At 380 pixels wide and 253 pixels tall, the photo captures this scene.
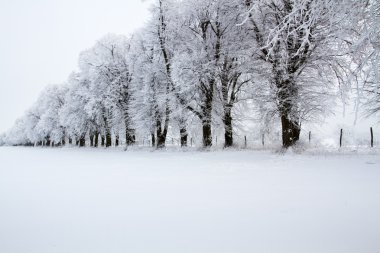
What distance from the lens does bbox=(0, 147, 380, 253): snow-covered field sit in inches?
151

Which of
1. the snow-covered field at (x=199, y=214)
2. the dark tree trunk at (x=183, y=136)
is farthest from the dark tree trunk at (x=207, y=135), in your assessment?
the snow-covered field at (x=199, y=214)

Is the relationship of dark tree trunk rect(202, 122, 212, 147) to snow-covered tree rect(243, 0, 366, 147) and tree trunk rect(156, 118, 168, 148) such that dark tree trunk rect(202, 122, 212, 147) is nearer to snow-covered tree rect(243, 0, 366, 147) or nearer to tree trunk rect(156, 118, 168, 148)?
tree trunk rect(156, 118, 168, 148)

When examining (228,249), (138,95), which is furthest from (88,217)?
(138,95)

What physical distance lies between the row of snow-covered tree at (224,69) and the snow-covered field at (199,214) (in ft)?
7.86

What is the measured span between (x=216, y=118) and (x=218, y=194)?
15.4 meters

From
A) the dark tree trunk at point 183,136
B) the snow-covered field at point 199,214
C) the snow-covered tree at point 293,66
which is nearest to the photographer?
the snow-covered field at point 199,214

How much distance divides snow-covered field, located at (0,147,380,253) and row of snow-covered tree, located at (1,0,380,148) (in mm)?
2397

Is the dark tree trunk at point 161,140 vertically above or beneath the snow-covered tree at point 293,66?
beneath

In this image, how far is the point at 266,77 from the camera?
16.6 meters

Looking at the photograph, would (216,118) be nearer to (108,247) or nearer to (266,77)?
(266,77)

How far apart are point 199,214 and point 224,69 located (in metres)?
17.1

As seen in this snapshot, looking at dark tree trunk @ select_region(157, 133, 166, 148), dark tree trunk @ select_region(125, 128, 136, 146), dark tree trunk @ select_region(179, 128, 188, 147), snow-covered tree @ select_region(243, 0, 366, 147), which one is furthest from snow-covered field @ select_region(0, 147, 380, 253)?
dark tree trunk @ select_region(125, 128, 136, 146)

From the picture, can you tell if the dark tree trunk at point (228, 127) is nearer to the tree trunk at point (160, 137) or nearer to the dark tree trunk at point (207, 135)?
the dark tree trunk at point (207, 135)

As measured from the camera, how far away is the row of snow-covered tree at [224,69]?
14.6 m
